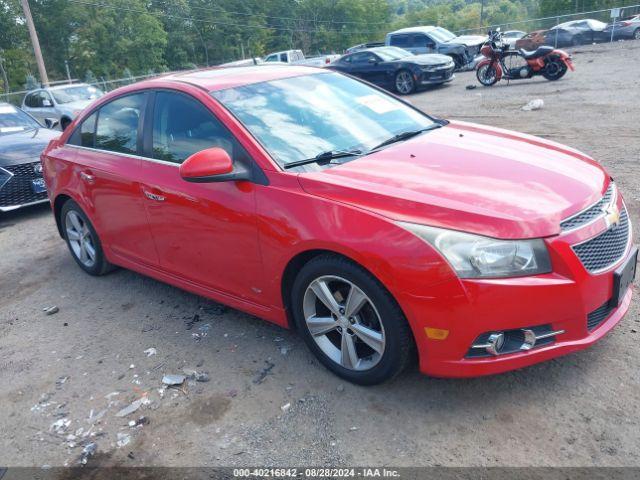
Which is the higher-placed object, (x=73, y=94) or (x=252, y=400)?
(x=73, y=94)

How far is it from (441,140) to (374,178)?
936mm

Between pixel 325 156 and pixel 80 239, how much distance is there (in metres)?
2.96

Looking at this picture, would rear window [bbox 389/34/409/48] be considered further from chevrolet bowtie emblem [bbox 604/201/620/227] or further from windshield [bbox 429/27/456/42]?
chevrolet bowtie emblem [bbox 604/201/620/227]

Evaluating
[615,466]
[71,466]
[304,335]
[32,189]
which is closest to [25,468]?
[71,466]

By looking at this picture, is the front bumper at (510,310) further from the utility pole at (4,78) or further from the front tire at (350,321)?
the utility pole at (4,78)

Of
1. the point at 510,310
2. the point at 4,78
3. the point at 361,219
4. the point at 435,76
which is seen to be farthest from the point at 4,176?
the point at 4,78

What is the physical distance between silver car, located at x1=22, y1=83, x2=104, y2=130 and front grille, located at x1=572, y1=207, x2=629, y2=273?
14.6m

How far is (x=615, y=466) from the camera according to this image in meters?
2.36

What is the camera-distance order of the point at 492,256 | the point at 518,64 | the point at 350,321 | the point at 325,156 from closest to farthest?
the point at 492,256 < the point at 350,321 < the point at 325,156 < the point at 518,64

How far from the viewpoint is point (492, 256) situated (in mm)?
2551

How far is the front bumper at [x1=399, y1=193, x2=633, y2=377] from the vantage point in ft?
8.30

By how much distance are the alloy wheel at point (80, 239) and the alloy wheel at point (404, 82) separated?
1389cm

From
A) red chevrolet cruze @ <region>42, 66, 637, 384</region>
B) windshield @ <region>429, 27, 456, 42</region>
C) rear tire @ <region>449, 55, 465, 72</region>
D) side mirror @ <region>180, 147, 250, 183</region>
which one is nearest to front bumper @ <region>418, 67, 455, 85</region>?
rear tire @ <region>449, 55, 465, 72</region>

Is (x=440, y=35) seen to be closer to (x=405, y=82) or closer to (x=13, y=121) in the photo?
(x=405, y=82)
